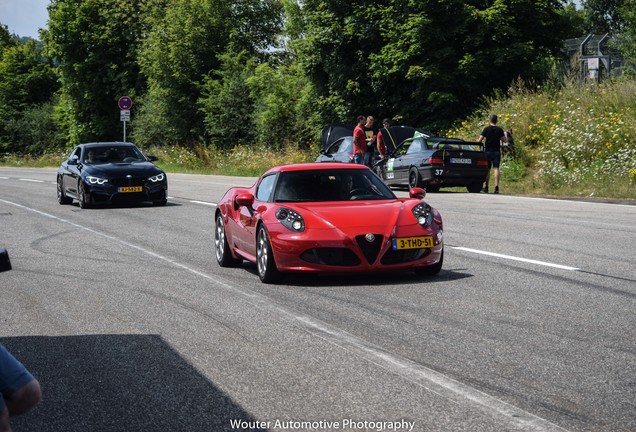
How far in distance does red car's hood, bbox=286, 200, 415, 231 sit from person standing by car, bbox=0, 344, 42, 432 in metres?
6.93

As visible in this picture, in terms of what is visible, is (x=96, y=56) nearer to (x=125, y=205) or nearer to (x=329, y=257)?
(x=125, y=205)

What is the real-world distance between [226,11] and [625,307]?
54.5 meters

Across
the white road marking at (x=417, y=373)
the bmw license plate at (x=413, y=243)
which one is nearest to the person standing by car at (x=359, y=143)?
the bmw license plate at (x=413, y=243)

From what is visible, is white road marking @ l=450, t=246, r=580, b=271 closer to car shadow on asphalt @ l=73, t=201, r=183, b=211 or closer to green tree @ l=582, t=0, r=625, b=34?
car shadow on asphalt @ l=73, t=201, r=183, b=211

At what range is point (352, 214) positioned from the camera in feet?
32.1

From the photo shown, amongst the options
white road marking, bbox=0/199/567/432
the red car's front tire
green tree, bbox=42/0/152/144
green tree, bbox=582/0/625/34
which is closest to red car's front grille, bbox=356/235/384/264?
the red car's front tire

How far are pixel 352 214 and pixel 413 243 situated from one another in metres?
0.66

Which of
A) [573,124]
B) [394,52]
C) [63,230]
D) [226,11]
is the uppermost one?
[226,11]

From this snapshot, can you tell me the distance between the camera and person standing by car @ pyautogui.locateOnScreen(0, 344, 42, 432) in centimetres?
255

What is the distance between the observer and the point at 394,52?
37344 mm

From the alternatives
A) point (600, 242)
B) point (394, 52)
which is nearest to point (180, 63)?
point (394, 52)

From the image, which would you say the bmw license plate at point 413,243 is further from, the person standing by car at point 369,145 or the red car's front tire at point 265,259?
the person standing by car at point 369,145

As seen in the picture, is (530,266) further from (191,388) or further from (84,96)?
(84,96)

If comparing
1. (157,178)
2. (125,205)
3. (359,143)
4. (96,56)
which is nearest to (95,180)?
(157,178)
